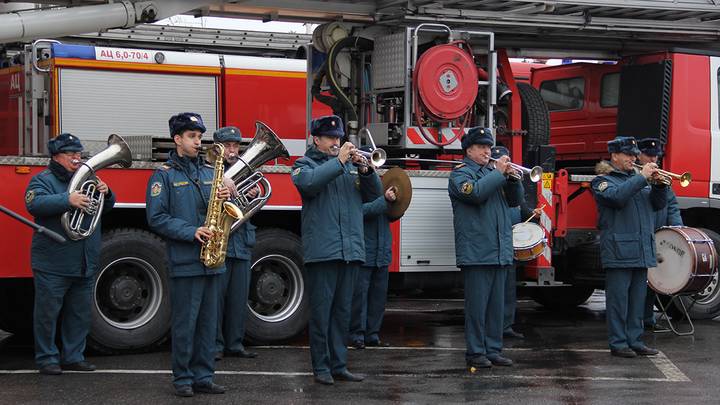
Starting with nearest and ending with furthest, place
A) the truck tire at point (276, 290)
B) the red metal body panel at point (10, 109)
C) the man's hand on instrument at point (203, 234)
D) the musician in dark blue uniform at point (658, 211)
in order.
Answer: the man's hand on instrument at point (203, 234) → the truck tire at point (276, 290) → the musician in dark blue uniform at point (658, 211) → the red metal body panel at point (10, 109)

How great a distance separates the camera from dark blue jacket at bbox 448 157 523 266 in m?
9.38

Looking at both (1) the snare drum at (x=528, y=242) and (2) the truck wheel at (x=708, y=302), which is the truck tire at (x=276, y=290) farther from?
(2) the truck wheel at (x=708, y=302)

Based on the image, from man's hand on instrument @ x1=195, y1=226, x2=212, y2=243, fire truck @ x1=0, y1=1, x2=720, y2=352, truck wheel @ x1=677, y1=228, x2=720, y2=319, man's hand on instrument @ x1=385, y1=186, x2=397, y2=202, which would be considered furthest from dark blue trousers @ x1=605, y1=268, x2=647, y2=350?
man's hand on instrument @ x1=195, y1=226, x2=212, y2=243

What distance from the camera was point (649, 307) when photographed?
463 inches

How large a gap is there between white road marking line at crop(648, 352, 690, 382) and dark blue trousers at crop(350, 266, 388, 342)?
2.46 meters

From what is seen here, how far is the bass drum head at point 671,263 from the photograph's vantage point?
10.9 m

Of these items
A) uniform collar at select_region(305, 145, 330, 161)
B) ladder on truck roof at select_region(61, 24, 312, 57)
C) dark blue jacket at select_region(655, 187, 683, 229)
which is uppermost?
ladder on truck roof at select_region(61, 24, 312, 57)

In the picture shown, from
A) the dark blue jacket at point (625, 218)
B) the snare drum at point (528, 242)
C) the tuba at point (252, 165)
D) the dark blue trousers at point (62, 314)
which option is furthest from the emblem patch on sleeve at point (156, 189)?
the snare drum at point (528, 242)

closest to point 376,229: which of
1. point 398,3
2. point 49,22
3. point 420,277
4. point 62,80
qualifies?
point 420,277

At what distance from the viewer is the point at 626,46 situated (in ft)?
43.2

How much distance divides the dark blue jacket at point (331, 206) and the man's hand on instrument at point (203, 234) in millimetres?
828

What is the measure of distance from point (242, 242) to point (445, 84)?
2.75 metres

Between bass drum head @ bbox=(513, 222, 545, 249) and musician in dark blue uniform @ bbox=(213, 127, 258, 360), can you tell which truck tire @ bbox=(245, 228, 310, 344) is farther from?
bass drum head @ bbox=(513, 222, 545, 249)

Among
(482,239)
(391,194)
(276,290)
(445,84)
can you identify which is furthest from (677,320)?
(276,290)
